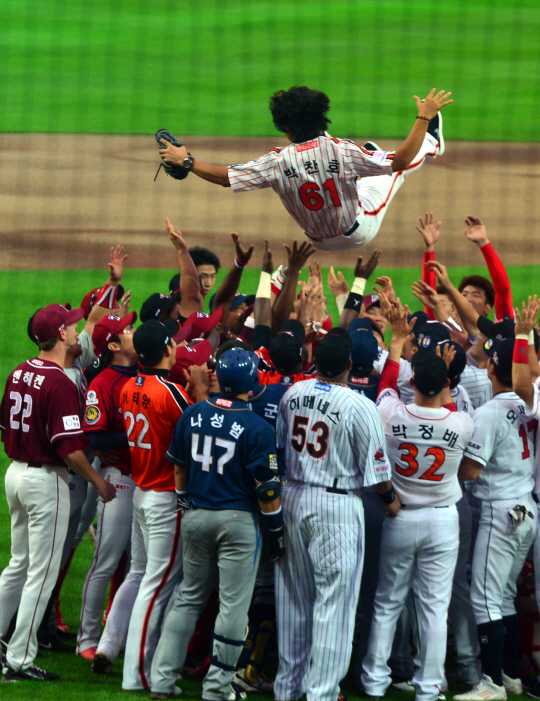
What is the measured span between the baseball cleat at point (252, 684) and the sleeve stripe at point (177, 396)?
125cm

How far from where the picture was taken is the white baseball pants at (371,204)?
5531 millimetres

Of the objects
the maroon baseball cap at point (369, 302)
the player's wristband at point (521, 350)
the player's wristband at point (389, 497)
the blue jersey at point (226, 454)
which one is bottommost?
the player's wristband at point (389, 497)

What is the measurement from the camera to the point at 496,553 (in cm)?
409

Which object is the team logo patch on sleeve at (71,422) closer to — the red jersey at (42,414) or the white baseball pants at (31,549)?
the red jersey at (42,414)

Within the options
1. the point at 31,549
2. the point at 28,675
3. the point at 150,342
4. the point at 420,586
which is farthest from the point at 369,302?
the point at 28,675

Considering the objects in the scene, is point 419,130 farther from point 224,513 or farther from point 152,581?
point 152,581

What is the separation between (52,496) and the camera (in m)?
4.16

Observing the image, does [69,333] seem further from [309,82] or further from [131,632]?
[309,82]

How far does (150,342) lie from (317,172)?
1367 mm

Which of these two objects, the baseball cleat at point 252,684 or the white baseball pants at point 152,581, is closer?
the white baseball pants at point 152,581

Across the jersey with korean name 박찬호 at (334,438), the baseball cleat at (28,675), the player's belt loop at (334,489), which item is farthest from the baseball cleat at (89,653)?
the player's belt loop at (334,489)

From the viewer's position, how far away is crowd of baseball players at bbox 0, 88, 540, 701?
12.5 ft

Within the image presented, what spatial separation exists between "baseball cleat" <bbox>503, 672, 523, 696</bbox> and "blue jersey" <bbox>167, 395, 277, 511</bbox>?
1470 mm

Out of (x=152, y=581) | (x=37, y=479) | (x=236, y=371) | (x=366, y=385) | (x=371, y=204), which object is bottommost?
(x=152, y=581)
